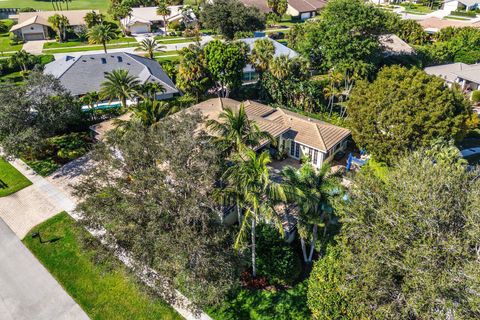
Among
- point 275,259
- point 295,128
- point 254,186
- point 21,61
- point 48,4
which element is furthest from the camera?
point 48,4

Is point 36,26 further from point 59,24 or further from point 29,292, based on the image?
point 29,292

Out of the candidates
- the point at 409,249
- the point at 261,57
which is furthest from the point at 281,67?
the point at 409,249

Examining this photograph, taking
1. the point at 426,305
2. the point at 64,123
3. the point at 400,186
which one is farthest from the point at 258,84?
the point at 426,305

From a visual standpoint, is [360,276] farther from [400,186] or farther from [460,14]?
[460,14]

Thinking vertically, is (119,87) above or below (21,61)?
above

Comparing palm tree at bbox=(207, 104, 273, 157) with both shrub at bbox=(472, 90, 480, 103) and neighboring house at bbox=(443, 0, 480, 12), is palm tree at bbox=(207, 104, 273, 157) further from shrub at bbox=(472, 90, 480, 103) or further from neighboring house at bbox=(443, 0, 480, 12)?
neighboring house at bbox=(443, 0, 480, 12)

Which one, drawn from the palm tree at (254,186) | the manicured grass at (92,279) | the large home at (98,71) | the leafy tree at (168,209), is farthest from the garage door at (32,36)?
the palm tree at (254,186)
